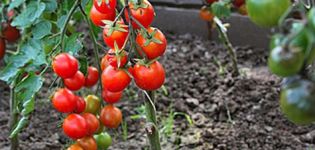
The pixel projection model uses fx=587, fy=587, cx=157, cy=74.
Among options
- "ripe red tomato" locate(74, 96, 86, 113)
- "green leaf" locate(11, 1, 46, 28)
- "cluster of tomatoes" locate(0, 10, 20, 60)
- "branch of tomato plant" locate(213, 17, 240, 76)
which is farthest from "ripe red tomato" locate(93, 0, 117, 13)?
"branch of tomato plant" locate(213, 17, 240, 76)

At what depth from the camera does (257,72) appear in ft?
7.79

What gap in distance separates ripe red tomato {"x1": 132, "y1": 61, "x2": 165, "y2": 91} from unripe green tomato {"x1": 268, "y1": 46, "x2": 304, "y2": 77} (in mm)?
441

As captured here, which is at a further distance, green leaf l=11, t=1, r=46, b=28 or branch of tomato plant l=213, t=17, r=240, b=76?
branch of tomato plant l=213, t=17, r=240, b=76

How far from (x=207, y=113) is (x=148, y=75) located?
1079 mm

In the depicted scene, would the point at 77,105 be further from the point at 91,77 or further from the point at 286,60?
the point at 286,60

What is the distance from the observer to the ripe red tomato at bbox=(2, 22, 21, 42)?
1829 millimetres

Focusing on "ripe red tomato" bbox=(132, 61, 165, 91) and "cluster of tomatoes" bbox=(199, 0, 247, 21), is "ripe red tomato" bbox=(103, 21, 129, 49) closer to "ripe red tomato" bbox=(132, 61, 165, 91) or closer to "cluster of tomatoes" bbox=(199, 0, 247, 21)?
"ripe red tomato" bbox=(132, 61, 165, 91)

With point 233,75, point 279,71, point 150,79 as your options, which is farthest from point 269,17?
point 233,75

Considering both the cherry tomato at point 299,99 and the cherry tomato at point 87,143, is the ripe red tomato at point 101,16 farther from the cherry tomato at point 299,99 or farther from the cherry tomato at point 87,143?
the cherry tomato at point 299,99

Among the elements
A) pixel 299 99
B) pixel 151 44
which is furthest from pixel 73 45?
pixel 299 99

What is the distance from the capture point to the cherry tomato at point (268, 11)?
0.69 meters

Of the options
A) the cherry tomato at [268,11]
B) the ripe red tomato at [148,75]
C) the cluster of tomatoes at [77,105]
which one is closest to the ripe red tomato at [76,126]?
the cluster of tomatoes at [77,105]

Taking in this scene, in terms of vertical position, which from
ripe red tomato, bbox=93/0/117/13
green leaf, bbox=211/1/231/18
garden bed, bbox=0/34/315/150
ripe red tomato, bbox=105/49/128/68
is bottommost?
garden bed, bbox=0/34/315/150

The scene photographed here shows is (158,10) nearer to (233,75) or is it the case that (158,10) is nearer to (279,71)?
(233,75)
